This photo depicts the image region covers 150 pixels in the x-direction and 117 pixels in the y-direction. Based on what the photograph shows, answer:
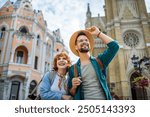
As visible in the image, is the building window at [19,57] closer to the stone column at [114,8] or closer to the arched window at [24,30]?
the arched window at [24,30]

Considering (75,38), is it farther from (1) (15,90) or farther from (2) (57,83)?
(1) (15,90)

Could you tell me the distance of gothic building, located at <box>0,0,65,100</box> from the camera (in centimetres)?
1525

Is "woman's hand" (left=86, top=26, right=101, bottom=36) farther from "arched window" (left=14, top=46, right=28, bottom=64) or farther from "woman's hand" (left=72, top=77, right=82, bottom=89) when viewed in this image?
"arched window" (left=14, top=46, right=28, bottom=64)

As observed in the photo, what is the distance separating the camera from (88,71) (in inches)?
78.4

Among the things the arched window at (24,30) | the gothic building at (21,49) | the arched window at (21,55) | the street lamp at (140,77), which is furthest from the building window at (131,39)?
the arched window at (21,55)

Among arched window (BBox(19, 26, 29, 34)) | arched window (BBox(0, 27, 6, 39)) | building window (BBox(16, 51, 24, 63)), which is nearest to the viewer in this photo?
building window (BBox(16, 51, 24, 63))

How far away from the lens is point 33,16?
1836cm

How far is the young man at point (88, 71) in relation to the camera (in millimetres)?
1863

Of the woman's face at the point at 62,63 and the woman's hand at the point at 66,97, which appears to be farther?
the woman's face at the point at 62,63

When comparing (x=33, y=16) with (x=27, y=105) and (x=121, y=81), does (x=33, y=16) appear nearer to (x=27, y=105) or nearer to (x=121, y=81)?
(x=121, y=81)

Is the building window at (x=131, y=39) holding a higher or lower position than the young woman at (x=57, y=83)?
higher

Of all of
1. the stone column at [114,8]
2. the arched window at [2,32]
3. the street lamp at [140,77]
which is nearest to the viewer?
the street lamp at [140,77]

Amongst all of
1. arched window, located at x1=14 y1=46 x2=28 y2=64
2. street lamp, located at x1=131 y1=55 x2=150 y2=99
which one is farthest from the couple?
arched window, located at x1=14 y1=46 x2=28 y2=64

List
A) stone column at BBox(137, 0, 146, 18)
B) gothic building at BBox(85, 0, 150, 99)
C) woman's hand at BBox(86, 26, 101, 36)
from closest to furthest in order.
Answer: woman's hand at BBox(86, 26, 101, 36) < gothic building at BBox(85, 0, 150, 99) < stone column at BBox(137, 0, 146, 18)
